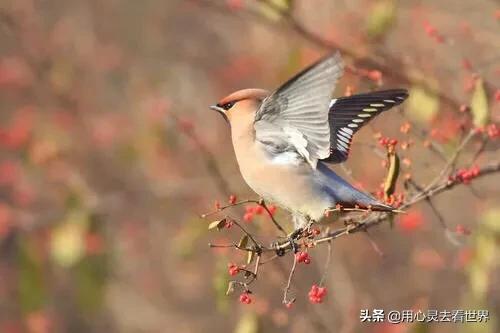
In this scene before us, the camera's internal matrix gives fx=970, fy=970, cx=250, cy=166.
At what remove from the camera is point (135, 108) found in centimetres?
699

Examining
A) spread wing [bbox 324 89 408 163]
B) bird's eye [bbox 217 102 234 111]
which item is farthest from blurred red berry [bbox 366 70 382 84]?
bird's eye [bbox 217 102 234 111]

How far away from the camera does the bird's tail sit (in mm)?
2791

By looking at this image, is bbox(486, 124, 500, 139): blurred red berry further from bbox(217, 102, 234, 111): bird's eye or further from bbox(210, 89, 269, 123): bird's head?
bbox(217, 102, 234, 111): bird's eye

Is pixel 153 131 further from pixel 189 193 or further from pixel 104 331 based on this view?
pixel 104 331

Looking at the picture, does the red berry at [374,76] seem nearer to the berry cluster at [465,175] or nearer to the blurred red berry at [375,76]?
the blurred red berry at [375,76]

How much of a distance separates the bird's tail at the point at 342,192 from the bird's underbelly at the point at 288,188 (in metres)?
0.03

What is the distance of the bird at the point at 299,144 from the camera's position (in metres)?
2.72

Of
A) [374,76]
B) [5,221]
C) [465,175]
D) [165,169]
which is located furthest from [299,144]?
[165,169]

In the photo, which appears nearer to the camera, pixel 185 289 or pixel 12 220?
pixel 12 220

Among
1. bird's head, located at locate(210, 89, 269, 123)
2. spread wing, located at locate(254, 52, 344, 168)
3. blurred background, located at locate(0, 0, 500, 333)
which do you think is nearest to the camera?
spread wing, located at locate(254, 52, 344, 168)

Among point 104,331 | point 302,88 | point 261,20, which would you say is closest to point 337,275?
point 261,20

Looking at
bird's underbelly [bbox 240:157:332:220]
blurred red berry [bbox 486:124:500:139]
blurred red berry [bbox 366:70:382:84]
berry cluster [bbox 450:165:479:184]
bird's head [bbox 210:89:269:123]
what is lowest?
bird's underbelly [bbox 240:157:332:220]

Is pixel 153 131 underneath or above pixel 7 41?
underneath

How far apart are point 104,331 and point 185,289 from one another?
0.87 metres
